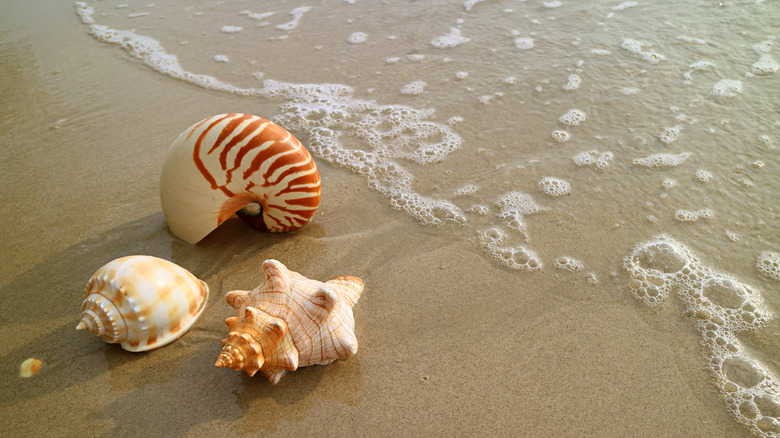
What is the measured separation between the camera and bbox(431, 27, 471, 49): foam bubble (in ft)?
17.3

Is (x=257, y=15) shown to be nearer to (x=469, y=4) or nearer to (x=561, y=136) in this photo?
(x=469, y=4)

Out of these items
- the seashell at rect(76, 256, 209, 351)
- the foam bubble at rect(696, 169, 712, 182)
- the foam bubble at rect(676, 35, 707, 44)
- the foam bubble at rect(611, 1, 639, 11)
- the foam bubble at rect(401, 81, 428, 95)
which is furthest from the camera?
the foam bubble at rect(611, 1, 639, 11)

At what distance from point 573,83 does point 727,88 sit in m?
1.28

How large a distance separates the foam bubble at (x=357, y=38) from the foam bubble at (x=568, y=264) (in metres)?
3.66

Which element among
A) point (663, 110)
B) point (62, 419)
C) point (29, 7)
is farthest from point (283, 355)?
point (29, 7)

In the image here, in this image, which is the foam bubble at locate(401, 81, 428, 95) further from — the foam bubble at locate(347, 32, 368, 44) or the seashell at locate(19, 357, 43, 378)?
the seashell at locate(19, 357, 43, 378)

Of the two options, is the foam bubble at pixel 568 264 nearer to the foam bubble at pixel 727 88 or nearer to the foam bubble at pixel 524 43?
the foam bubble at pixel 727 88

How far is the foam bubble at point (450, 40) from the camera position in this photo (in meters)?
5.26

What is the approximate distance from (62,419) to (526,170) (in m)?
3.07

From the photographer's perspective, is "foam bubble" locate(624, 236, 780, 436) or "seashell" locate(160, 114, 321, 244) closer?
"foam bubble" locate(624, 236, 780, 436)

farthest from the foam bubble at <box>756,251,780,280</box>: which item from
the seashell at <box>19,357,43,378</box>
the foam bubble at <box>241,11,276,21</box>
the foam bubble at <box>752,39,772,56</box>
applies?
the foam bubble at <box>241,11,276,21</box>

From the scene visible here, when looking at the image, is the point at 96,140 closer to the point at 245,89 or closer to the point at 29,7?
the point at 245,89

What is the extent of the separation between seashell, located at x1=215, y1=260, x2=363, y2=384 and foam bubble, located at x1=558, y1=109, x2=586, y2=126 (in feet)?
8.66

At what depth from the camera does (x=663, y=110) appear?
13.3ft
